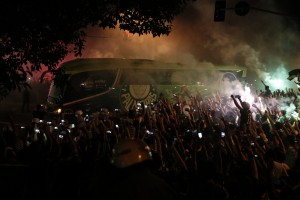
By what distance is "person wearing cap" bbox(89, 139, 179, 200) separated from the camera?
8.39 ft

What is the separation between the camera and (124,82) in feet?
57.4

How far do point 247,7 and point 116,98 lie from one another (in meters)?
6.81

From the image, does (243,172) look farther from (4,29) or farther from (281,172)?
(4,29)

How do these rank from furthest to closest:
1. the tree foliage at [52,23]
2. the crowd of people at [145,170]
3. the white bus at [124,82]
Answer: the white bus at [124,82]
the tree foliage at [52,23]
the crowd of people at [145,170]

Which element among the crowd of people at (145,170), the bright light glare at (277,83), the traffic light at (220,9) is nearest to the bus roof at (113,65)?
the traffic light at (220,9)

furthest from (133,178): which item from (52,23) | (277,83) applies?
(277,83)

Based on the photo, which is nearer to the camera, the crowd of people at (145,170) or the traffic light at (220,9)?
the crowd of people at (145,170)

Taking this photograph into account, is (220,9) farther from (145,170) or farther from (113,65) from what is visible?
(145,170)

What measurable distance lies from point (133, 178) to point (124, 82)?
14977 mm

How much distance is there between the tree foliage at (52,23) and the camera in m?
3.73

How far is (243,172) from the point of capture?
4.55m

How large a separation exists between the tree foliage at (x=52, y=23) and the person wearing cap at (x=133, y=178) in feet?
5.88

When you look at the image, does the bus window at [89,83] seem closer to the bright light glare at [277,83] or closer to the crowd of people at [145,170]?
the crowd of people at [145,170]

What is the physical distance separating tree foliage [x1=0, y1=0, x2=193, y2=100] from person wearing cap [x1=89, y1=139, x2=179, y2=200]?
1791mm
